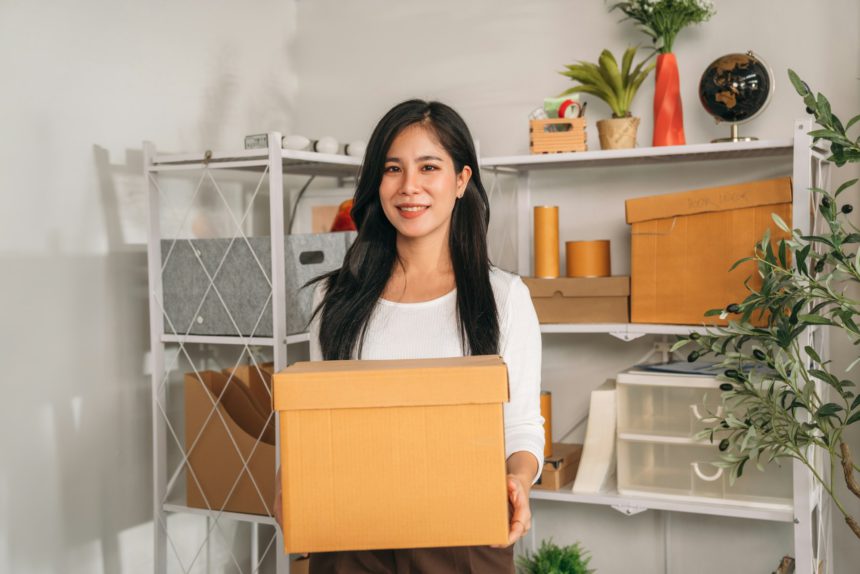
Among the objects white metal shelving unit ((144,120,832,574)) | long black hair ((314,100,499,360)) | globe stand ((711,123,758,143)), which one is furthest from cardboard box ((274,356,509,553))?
globe stand ((711,123,758,143))

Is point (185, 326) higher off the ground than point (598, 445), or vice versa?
point (185, 326)

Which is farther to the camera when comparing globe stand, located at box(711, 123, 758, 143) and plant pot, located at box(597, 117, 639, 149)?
plant pot, located at box(597, 117, 639, 149)

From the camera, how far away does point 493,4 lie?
110 inches

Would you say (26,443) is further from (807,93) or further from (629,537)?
(807,93)

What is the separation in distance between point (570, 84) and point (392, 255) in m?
1.25

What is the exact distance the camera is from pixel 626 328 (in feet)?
7.60

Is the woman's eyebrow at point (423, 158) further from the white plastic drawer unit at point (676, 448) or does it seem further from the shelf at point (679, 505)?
the shelf at point (679, 505)

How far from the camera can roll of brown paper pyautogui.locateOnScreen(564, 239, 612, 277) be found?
243 centimetres

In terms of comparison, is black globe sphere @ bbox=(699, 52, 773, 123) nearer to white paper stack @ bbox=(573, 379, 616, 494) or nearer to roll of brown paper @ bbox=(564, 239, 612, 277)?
roll of brown paper @ bbox=(564, 239, 612, 277)

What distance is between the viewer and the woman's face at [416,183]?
1.56m

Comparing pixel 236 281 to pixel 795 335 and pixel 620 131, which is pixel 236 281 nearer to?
pixel 620 131

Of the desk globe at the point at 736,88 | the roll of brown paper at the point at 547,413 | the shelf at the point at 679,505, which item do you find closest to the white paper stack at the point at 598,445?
the shelf at the point at 679,505

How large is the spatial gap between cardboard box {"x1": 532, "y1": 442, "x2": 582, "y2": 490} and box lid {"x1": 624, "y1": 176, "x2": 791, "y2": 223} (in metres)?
0.68

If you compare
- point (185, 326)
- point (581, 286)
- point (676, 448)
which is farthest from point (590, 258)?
point (185, 326)
